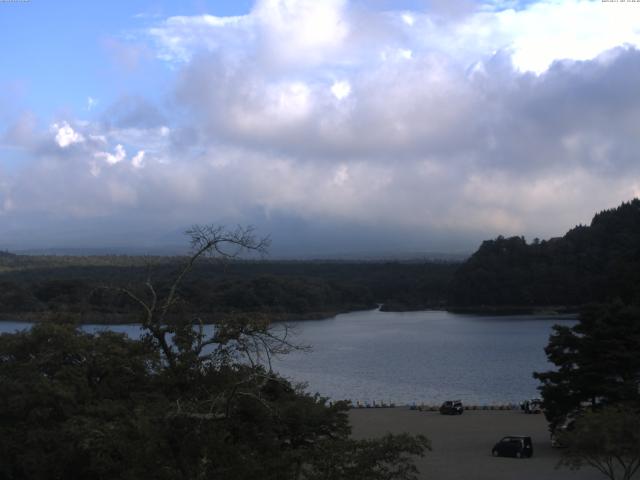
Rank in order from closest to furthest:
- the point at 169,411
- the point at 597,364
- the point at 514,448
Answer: the point at 169,411 < the point at 514,448 < the point at 597,364

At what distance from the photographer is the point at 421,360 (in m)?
40.7

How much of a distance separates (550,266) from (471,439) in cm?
6110

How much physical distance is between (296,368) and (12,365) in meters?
26.5

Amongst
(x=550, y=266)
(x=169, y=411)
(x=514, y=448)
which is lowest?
(x=514, y=448)

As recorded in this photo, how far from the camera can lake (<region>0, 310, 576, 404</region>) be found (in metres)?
30.6

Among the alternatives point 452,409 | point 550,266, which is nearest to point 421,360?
point 452,409

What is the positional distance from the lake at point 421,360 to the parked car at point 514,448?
205 inches

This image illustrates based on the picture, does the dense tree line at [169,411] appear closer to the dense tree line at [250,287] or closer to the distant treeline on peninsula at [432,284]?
the dense tree line at [250,287]

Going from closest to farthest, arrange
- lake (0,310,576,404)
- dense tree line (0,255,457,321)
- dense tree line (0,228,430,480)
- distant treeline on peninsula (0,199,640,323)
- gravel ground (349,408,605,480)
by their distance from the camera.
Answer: dense tree line (0,228,430,480)
gravel ground (349,408,605,480)
lake (0,310,576,404)
dense tree line (0,255,457,321)
distant treeline on peninsula (0,199,640,323)

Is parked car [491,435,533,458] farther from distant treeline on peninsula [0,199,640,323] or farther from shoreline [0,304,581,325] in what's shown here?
shoreline [0,304,581,325]

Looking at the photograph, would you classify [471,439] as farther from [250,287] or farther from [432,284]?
[432,284]

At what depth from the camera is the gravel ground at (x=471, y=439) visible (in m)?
13.8

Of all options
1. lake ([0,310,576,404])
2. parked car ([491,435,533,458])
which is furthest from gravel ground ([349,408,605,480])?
lake ([0,310,576,404])

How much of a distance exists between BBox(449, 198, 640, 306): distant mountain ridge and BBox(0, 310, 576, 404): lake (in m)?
5.52
